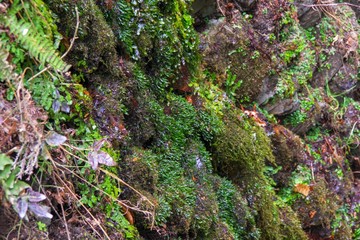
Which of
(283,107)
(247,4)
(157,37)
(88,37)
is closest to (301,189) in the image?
(283,107)

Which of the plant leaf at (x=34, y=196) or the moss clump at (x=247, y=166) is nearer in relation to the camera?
the plant leaf at (x=34, y=196)

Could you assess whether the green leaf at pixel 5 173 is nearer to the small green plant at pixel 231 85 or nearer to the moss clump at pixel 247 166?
the moss clump at pixel 247 166

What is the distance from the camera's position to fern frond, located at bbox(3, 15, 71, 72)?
6.75 ft

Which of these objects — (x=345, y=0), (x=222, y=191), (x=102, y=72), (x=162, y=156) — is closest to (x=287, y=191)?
(x=222, y=191)

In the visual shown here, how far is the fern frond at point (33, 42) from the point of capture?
2.06m

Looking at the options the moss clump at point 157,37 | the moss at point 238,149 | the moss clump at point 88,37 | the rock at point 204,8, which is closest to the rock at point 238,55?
the rock at point 204,8

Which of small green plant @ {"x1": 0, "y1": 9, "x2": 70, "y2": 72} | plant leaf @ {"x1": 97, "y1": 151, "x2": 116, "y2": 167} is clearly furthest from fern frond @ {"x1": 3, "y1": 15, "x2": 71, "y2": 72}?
plant leaf @ {"x1": 97, "y1": 151, "x2": 116, "y2": 167}

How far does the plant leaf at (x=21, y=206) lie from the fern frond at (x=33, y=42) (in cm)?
61

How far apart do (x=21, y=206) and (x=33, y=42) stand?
0.73 m

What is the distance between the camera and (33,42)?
2076mm

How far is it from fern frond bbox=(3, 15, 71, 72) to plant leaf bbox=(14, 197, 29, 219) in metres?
0.61

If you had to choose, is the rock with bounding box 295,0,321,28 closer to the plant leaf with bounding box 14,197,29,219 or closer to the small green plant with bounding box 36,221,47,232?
the small green plant with bounding box 36,221,47,232

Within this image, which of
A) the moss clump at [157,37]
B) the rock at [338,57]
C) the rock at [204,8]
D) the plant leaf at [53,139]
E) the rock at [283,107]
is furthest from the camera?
the rock at [338,57]

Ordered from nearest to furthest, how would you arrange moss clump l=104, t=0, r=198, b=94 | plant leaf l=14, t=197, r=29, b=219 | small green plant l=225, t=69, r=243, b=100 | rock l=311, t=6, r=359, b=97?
plant leaf l=14, t=197, r=29, b=219 < moss clump l=104, t=0, r=198, b=94 < small green plant l=225, t=69, r=243, b=100 < rock l=311, t=6, r=359, b=97
